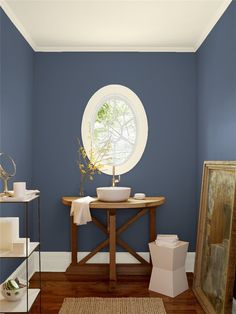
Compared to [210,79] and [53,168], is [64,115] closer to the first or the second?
[53,168]

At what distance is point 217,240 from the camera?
125 inches

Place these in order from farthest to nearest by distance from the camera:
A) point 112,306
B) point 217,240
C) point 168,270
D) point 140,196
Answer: point 140,196 → point 168,270 → point 112,306 → point 217,240

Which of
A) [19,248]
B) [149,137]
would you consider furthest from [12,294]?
[149,137]

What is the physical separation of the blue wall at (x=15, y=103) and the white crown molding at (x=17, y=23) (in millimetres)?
47

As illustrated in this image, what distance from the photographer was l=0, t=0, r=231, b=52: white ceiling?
336 centimetres

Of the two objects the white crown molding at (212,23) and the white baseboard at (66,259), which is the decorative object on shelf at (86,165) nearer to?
the white baseboard at (66,259)

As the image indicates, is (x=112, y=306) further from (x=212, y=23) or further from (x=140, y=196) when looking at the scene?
(x=212, y=23)

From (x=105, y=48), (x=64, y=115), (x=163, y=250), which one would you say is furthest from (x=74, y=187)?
(x=105, y=48)

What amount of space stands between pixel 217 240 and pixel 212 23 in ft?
7.00

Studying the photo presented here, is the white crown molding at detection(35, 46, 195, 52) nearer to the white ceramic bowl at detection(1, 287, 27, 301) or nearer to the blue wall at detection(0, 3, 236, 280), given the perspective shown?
the blue wall at detection(0, 3, 236, 280)

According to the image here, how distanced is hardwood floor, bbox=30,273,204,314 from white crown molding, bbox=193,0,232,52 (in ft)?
8.86

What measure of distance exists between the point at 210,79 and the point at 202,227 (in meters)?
1.53

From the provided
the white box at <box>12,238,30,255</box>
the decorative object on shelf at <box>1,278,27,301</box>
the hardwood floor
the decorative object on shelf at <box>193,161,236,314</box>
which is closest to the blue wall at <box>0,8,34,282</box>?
the hardwood floor

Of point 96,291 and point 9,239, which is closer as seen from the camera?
point 9,239
